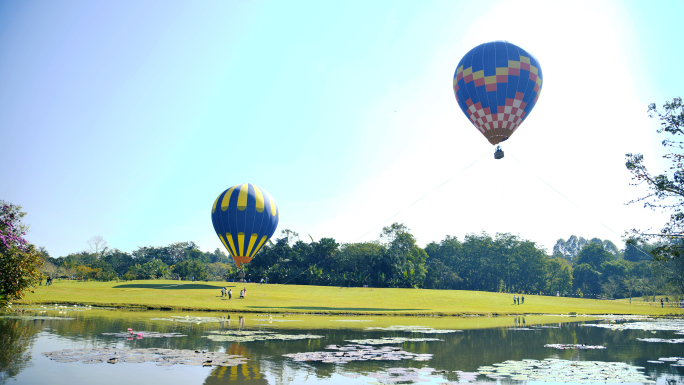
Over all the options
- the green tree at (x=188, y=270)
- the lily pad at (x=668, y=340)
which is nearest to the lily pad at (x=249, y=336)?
the lily pad at (x=668, y=340)

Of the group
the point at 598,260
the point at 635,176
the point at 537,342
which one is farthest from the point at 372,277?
the point at 598,260

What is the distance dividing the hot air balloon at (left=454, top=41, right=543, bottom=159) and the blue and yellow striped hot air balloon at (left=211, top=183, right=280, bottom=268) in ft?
93.4

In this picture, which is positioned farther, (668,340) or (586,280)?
(586,280)

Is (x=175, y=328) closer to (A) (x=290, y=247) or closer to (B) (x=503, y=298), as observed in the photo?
(B) (x=503, y=298)

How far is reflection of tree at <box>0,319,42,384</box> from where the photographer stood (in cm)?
1354

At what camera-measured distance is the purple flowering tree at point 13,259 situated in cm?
2286

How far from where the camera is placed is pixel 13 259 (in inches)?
901

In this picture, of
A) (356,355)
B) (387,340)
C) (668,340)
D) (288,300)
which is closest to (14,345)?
(356,355)

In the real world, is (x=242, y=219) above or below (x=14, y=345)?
above

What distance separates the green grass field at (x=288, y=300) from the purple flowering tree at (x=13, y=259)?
12270 mm

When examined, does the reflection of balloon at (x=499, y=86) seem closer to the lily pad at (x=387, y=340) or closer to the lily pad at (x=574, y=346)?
the lily pad at (x=574, y=346)

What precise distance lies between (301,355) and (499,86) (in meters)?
31.8

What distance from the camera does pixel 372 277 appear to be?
8900 cm

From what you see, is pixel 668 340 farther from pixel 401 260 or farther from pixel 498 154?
pixel 401 260
